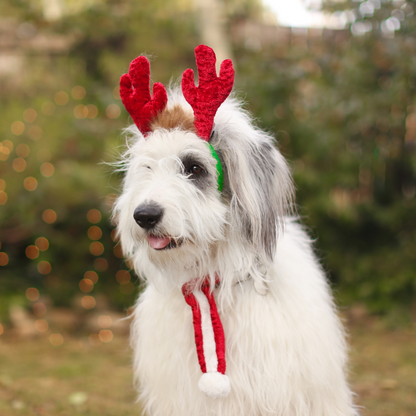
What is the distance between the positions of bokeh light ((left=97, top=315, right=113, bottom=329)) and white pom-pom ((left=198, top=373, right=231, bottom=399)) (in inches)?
140

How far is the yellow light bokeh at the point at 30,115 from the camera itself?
4.61 m

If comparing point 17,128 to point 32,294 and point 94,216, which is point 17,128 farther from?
point 32,294

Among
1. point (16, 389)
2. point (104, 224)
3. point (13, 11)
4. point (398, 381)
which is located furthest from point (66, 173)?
point (398, 381)

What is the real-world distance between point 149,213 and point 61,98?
3632 millimetres

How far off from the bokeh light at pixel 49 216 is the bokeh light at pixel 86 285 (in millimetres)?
860

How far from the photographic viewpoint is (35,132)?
179 inches

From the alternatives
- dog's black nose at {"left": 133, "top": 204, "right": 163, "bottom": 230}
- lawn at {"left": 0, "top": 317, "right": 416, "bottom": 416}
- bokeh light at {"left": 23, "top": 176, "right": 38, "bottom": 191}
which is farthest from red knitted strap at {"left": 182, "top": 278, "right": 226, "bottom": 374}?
bokeh light at {"left": 23, "top": 176, "right": 38, "bottom": 191}

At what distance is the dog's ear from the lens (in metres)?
1.75

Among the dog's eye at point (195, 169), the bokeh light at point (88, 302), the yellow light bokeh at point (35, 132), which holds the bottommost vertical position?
the bokeh light at point (88, 302)

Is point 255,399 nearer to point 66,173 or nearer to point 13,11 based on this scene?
point 66,173

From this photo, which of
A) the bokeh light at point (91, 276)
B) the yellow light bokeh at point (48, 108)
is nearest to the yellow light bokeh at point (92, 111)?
the yellow light bokeh at point (48, 108)

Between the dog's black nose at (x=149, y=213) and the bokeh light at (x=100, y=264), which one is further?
the bokeh light at (x=100, y=264)

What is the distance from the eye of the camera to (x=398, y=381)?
3.45m

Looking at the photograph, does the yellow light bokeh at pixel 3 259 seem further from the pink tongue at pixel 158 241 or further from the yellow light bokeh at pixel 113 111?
the pink tongue at pixel 158 241
